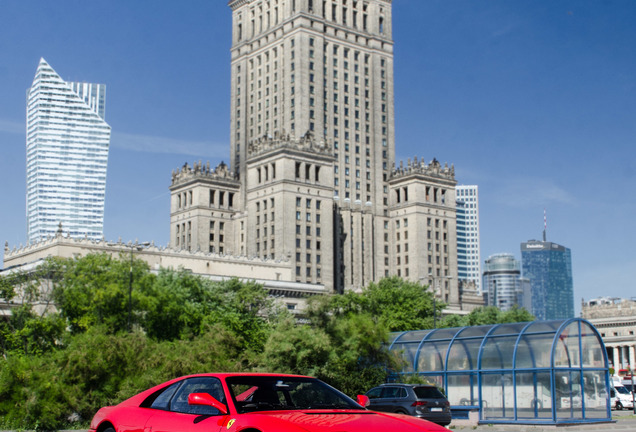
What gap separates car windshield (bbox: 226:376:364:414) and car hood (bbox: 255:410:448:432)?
1.80 ft

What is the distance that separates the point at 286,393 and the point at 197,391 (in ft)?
4.28

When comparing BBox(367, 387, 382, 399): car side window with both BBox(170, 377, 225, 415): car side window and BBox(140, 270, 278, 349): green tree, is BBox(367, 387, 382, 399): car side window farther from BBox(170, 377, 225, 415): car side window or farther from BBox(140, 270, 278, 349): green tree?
BBox(140, 270, 278, 349): green tree

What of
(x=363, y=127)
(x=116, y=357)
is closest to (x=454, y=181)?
(x=363, y=127)

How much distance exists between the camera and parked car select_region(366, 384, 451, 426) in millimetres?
28641

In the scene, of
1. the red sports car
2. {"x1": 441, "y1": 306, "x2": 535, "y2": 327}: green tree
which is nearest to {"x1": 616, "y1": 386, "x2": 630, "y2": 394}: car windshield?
{"x1": 441, "y1": 306, "x2": 535, "y2": 327}: green tree

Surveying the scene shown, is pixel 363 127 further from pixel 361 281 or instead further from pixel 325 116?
pixel 361 281

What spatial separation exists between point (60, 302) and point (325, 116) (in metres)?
81.6

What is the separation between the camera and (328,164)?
126875 millimetres

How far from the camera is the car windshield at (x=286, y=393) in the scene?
1052cm

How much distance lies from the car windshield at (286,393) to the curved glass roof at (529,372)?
24867 millimetres

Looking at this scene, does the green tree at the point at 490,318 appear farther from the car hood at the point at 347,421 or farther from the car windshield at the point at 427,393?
the car hood at the point at 347,421

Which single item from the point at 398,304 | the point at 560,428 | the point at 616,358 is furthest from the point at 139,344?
the point at 616,358

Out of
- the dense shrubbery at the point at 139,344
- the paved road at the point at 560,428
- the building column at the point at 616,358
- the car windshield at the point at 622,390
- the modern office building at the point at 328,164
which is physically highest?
the modern office building at the point at 328,164

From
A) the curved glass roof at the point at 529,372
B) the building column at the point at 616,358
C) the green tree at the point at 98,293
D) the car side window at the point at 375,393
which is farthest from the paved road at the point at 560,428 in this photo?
the building column at the point at 616,358
